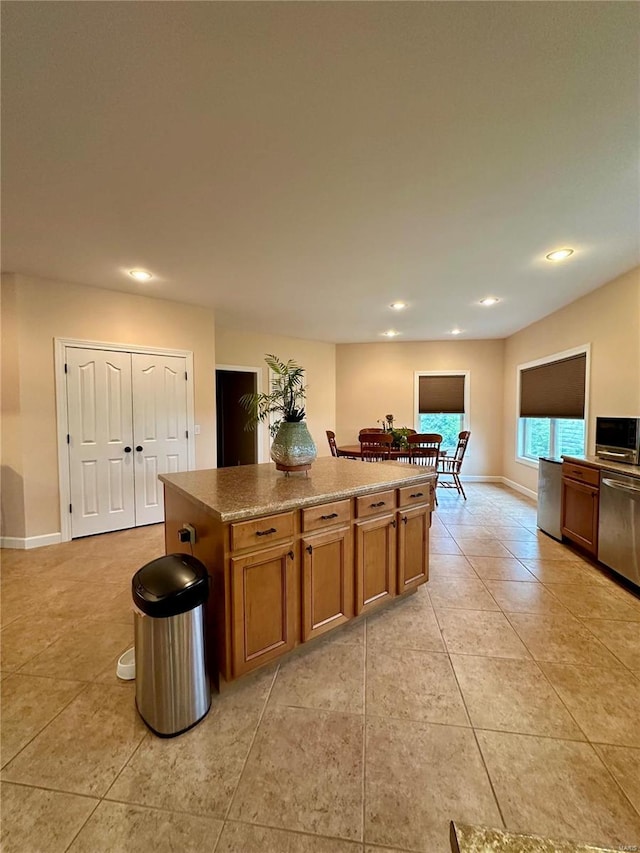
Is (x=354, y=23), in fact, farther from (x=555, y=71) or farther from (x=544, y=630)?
(x=544, y=630)

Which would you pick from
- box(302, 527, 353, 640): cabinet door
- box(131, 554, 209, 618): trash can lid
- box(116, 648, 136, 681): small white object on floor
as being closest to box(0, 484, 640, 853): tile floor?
box(116, 648, 136, 681): small white object on floor

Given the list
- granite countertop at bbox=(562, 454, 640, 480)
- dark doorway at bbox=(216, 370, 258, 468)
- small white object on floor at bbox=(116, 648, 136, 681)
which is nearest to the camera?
small white object on floor at bbox=(116, 648, 136, 681)

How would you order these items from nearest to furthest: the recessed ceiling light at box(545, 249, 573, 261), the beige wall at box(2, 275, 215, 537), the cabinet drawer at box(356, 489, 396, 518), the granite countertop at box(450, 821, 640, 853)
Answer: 1. the granite countertop at box(450, 821, 640, 853)
2. the cabinet drawer at box(356, 489, 396, 518)
3. the recessed ceiling light at box(545, 249, 573, 261)
4. the beige wall at box(2, 275, 215, 537)

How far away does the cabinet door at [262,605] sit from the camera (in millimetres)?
1549

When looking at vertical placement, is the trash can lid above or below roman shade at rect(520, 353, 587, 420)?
below

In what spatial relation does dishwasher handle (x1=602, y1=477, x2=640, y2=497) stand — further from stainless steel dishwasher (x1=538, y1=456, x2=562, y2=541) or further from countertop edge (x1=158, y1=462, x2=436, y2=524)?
countertop edge (x1=158, y1=462, x2=436, y2=524)

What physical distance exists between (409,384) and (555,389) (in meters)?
2.46

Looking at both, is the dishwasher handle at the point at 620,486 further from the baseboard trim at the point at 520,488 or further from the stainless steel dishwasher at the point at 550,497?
the baseboard trim at the point at 520,488

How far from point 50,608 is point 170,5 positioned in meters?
3.19

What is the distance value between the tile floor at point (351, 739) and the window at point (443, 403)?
168 inches

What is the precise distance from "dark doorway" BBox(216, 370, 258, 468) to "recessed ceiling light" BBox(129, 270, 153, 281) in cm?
275

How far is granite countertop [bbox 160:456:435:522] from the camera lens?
159 cm

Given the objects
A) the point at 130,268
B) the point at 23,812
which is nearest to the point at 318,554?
the point at 23,812

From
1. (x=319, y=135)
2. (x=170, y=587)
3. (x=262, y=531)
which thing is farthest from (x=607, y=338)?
(x=170, y=587)
